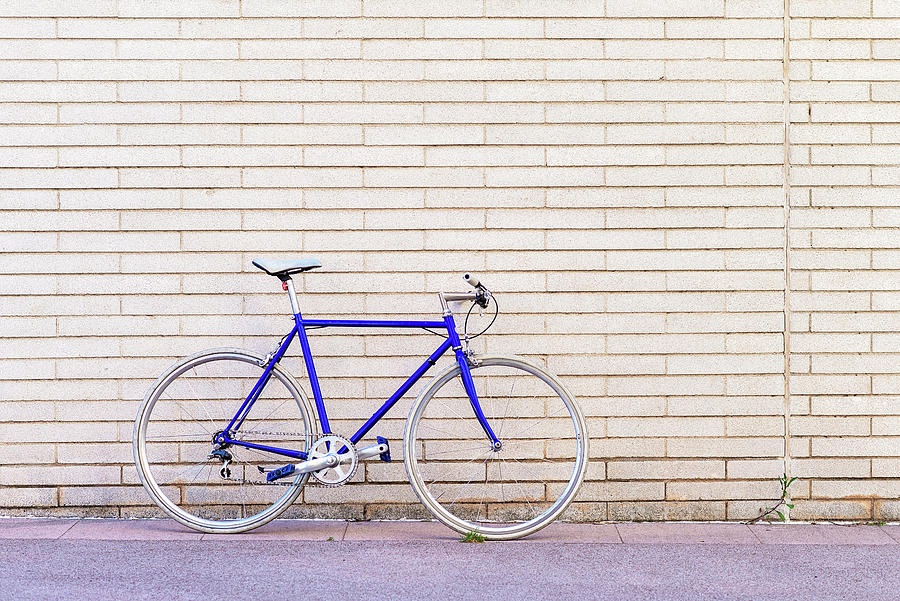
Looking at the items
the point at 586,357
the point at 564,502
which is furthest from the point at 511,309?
the point at 564,502

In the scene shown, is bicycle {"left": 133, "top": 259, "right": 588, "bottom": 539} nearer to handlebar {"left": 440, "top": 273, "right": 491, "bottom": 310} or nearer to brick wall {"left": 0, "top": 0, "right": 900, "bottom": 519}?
brick wall {"left": 0, "top": 0, "right": 900, "bottom": 519}

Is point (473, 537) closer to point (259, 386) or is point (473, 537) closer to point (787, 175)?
point (259, 386)

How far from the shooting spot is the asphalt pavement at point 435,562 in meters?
3.43

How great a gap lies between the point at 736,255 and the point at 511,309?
1.13 meters

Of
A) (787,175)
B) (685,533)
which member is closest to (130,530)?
(685,533)

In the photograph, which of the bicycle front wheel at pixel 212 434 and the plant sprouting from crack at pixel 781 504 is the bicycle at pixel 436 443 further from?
the plant sprouting from crack at pixel 781 504

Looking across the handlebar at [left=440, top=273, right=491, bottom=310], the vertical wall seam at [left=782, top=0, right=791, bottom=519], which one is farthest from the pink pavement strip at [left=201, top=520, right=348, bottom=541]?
the vertical wall seam at [left=782, top=0, right=791, bottom=519]

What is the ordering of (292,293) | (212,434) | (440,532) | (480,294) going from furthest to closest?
(212,434) < (440,532) < (292,293) < (480,294)

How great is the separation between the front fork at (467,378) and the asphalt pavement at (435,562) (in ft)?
1.57

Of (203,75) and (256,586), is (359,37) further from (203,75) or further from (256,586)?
(256,586)

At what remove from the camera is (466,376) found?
13.4 feet

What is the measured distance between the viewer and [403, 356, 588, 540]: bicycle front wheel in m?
4.45

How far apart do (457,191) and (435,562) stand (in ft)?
5.77

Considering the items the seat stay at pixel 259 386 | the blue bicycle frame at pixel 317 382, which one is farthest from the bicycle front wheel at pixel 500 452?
the seat stay at pixel 259 386
